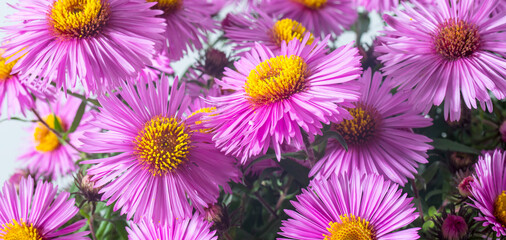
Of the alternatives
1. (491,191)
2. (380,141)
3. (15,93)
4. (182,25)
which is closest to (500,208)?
(491,191)

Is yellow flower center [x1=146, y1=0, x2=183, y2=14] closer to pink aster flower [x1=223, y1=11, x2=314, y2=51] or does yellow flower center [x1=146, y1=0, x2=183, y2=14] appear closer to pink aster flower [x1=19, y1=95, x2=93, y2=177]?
pink aster flower [x1=223, y1=11, x2=314, y2=51]

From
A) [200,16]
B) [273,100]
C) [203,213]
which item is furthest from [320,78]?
[200,16]

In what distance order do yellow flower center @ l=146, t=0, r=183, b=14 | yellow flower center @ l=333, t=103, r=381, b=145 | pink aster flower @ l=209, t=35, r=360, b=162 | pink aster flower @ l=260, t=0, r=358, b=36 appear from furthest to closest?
1. pink aster flower @ l=260, t=0, r=358, b=36
2. yellow flower center @ l=146, t=0, r=183, b=14
3. yellow flower center @ l=333, t=103, r=381, b=145
4. pink aster flower @ l=209, t=35, r=360, b=162

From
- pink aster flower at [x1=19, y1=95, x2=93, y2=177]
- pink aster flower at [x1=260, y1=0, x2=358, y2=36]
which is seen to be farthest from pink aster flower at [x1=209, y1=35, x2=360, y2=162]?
pink aster flower at [x1=19, y1=95, x2=93, y2=177]

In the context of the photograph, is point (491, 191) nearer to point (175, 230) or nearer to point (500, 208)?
point (500, 208)

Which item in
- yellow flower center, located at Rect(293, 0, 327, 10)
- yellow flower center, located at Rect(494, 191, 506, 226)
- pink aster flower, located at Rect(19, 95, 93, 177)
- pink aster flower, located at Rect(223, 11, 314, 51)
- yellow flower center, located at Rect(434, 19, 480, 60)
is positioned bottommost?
pink aster flower, located at Rect(19, 95, 93, 177)

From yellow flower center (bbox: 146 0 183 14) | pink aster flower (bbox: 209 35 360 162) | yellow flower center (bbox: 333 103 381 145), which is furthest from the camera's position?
yellow flower center (bbox: 146 0 183 14)

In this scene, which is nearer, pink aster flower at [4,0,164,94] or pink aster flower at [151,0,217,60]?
pink aster flower at [4,0,164,94]

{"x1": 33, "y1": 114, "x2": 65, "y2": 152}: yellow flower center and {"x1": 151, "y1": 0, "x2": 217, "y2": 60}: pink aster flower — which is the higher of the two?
{"x1": 151, "y1": 0, "x2": 217, "y2": 60}: pink aster flower
